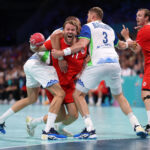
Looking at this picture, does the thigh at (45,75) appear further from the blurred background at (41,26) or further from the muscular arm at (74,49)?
the blurred background at (41,26)

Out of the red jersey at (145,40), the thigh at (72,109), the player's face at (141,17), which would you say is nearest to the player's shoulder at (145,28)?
the red jersey at (145,40)

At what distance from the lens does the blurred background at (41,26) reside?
14.3m

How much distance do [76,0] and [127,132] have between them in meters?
18.7

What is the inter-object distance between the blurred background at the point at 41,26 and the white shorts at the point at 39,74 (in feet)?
26.6

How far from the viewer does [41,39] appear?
545 centimetres

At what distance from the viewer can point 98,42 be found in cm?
523

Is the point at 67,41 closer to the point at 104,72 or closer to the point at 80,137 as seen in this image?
the point at 104,72

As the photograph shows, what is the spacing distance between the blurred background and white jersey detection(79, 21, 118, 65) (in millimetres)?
8227

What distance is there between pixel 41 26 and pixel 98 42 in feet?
67.9

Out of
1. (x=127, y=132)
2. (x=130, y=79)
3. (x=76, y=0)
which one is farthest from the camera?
(x=76, y=0)

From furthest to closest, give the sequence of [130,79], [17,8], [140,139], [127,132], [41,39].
→ [17,8] < [130,79] < [127,132] < [41,39] < [140,139]

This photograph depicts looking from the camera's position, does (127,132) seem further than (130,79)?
No

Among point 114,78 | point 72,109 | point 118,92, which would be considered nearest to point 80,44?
point 114,78

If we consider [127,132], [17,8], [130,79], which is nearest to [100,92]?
[130,79]
